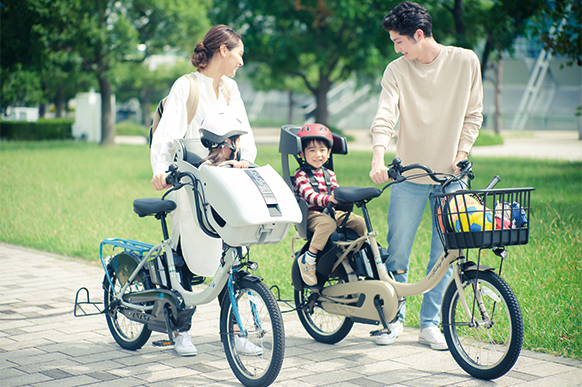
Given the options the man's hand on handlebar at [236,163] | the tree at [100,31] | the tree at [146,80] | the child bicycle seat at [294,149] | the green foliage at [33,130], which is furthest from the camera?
the tree at [146,80]

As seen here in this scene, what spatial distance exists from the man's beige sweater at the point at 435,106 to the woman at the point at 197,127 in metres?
0.98

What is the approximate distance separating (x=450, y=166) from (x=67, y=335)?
297 centimetres

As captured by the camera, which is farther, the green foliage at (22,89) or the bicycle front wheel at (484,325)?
the green foliage at (22,89)

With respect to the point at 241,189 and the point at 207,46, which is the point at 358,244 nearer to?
the point at 241,189

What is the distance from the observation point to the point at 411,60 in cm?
443

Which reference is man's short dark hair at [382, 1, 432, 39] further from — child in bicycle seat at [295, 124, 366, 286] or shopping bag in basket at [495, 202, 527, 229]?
shopping bag in basket at [495, 202, 527, 229]

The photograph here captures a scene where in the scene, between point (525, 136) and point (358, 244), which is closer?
point (358, 244)

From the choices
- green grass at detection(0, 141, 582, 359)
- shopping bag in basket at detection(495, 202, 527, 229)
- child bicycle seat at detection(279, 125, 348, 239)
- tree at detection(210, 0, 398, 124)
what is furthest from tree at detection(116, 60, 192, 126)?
shopping bag in basket at detection(495, 202, 527, 229)

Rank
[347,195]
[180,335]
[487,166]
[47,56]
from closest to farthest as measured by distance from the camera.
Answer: [347,195] → [180,335] → [487,166] → [47,56]

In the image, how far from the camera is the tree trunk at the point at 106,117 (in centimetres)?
2978

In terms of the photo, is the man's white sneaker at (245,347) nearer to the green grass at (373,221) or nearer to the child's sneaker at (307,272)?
the child's sneaker at (307,272)

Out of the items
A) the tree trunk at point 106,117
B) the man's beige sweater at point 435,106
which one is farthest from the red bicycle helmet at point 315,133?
the tree trunk at point 106,117

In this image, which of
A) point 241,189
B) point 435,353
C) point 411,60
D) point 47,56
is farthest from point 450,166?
point 47,56

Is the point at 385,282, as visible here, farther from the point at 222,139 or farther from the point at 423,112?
the point at 222,139
